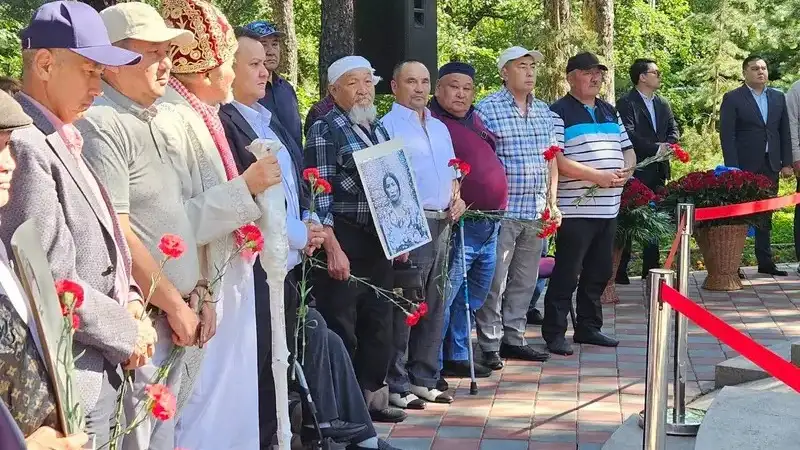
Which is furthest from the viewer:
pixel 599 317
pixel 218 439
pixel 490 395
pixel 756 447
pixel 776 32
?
pixel 776 32

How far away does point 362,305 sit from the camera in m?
6.32

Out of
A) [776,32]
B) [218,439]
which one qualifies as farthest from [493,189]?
[776,32]

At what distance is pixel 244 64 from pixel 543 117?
350cm

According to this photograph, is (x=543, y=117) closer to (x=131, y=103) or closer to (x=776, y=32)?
(x=131, y=103)

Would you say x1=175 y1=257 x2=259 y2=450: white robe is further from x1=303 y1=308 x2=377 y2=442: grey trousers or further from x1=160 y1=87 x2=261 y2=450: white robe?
x1=303 y1=308 x2=377 y2=442: grey trousers

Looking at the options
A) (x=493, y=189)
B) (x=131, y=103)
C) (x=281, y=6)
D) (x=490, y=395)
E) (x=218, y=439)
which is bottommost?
(x=490, y=395)

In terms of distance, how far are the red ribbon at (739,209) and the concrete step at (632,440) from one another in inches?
44.6

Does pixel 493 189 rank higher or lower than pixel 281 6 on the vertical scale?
lower

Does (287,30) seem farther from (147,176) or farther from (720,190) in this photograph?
(147,176)

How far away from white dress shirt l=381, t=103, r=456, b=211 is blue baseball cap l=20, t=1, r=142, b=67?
352 centimetres

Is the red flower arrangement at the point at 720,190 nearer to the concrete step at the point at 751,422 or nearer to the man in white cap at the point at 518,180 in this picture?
the man in white cap at the point at 518,180

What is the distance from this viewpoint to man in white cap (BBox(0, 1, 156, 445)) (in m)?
3.03

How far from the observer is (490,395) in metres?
7.16

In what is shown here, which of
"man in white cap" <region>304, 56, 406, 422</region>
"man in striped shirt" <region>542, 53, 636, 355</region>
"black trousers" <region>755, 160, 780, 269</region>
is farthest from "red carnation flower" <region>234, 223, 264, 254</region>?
"black trousers" <region>755, 160, 780, 269</region>
